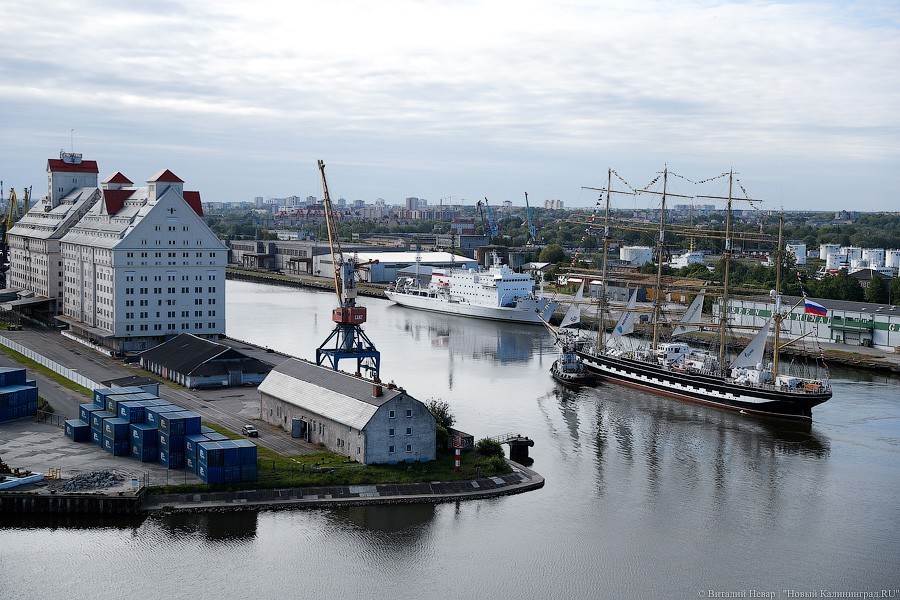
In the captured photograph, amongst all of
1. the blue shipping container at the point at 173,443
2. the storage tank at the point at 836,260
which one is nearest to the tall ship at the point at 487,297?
the blue shipping container at the point at 173,443

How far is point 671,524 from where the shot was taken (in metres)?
17.8

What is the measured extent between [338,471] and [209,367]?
9.54 meters

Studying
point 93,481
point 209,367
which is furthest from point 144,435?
point 209,367

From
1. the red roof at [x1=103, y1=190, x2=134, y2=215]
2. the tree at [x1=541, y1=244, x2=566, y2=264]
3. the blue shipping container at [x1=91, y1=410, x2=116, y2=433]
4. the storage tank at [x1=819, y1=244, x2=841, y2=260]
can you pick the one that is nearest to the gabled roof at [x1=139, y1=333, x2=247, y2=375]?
the blue shipping container at [x1=91, y1=410, x2=116, y2=433]

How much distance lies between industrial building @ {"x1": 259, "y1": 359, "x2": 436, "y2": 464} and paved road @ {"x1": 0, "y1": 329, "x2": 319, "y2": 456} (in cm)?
53

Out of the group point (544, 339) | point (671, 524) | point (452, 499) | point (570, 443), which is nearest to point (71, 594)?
point (452, 499)

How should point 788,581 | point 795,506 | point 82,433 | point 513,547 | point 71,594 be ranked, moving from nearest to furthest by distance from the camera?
point 71,594
point 788,581
point 513,547
point 795,506
point 82,433

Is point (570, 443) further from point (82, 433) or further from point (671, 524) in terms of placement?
point (82, 433)

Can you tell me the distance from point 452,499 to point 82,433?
8.44 metres

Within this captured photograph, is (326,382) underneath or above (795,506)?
above

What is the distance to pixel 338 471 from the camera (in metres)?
18.7

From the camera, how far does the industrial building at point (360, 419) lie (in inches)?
756

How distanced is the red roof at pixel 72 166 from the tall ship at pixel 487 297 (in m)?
19.9

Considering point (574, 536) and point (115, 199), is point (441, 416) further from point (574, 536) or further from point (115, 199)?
point (115, 199)
